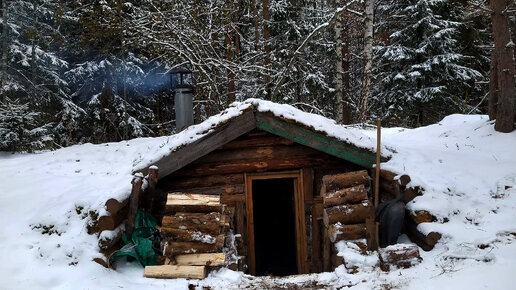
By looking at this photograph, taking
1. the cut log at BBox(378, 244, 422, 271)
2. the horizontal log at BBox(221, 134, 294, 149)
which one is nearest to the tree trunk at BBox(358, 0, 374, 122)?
the horizontal log at BBox(221, 134, 294, 149)

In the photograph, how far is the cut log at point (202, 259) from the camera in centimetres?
524

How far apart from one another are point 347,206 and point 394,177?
0.93 metres

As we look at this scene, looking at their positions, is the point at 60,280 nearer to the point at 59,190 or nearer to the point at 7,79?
the point at 59,190

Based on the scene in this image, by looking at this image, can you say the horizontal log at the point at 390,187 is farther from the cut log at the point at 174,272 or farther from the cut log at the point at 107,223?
the cut log at the point at 107,223

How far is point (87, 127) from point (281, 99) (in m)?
9.22

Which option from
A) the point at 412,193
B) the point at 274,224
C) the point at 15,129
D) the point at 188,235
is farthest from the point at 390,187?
the point at 15,129

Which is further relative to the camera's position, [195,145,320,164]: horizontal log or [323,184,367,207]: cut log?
[195,145,320,164]: horizontal log

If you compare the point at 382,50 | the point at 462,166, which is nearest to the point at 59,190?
the point at 462,166

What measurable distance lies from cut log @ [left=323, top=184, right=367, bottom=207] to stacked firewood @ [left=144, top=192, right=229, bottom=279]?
5.51 feet

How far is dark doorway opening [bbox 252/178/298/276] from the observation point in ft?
33.9

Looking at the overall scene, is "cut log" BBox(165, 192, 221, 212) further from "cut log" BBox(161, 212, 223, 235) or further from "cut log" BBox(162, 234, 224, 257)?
"cut log" BBox(162, 234, 224, 257)

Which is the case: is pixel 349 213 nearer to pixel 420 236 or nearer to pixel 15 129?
pixel 420 236

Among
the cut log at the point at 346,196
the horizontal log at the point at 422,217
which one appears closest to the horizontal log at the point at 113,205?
the cut log at the point at 346,196

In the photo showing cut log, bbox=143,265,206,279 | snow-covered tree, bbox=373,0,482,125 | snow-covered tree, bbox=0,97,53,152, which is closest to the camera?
cut log, bbox=143,265,206,279
